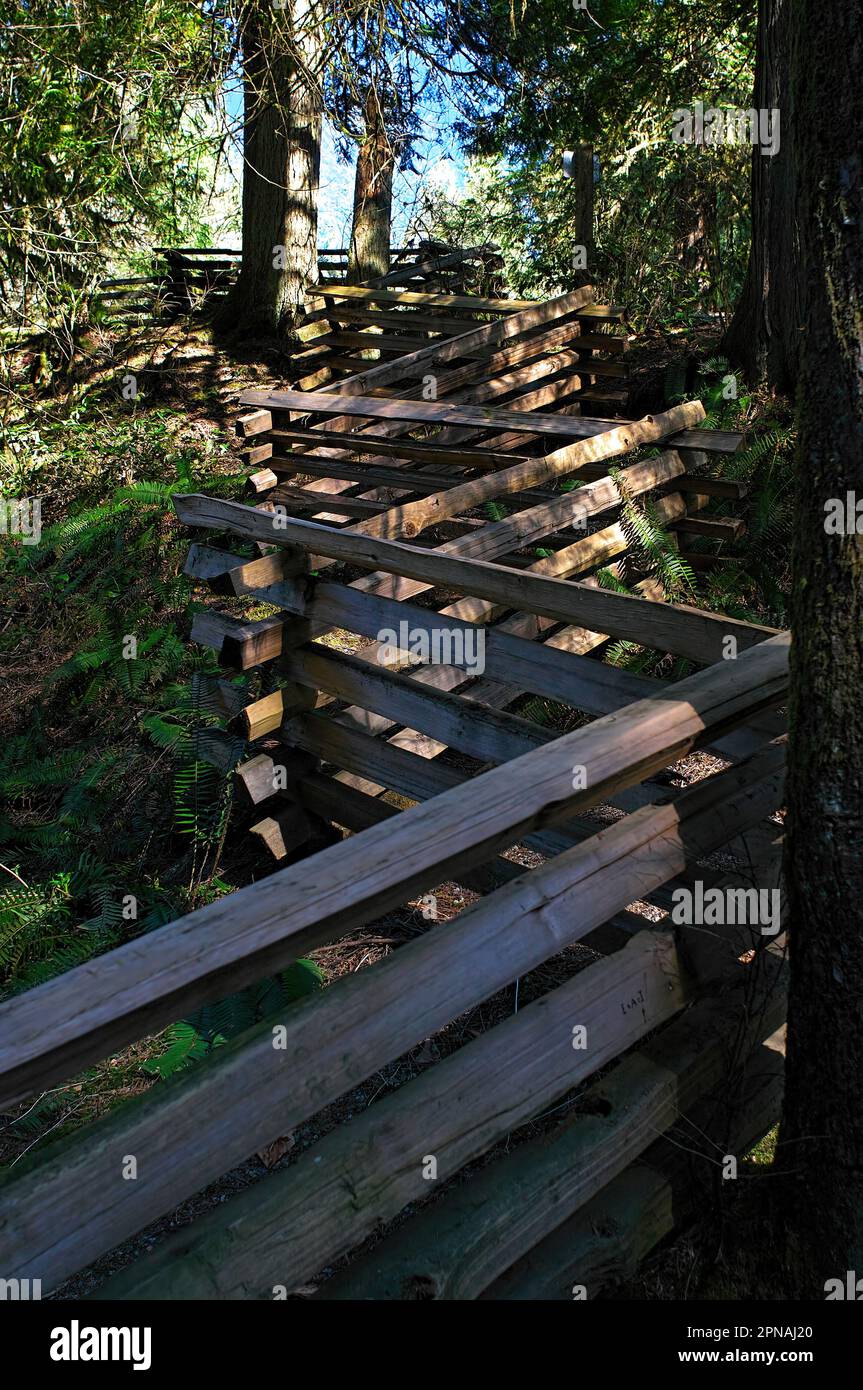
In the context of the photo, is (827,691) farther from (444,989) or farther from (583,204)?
(583,204)

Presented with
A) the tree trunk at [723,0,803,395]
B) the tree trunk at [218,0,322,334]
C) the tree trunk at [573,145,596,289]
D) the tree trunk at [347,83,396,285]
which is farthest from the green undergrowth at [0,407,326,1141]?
the tree trunk at [723,0,803,395]

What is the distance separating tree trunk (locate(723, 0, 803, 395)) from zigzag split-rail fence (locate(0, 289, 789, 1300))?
224 inches

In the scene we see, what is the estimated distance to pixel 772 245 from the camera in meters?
9.93

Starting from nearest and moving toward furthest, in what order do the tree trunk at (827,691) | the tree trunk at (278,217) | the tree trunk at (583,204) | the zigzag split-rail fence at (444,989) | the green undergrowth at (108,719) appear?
the zigzag split-rail fence at (444,989), the tree trunk at (827,691), the green undergrowth at (108,719), the tree trunk at (583,204), the tree trunk at (278,217)

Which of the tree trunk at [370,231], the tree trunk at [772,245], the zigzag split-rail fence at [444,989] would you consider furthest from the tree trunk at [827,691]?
the tree trunk at [370,231]

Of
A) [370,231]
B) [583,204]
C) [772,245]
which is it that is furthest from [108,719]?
[370,231]

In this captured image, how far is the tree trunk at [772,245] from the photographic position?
9656 millimetres

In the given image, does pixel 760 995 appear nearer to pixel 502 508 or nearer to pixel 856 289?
pixel 856 289

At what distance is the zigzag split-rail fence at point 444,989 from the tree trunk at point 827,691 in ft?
1.25

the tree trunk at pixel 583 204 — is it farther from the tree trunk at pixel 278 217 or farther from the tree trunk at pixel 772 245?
the tree trunk at pixel 278 217

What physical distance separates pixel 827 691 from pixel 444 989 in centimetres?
122

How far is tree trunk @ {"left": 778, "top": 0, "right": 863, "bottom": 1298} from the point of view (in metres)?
2.58

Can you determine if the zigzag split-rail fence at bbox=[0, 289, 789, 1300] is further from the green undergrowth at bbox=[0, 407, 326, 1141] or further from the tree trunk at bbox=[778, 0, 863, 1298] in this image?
the green undergrowth at bbox=[0, 407, 326, 1141]

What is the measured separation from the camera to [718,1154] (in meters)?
3.22
